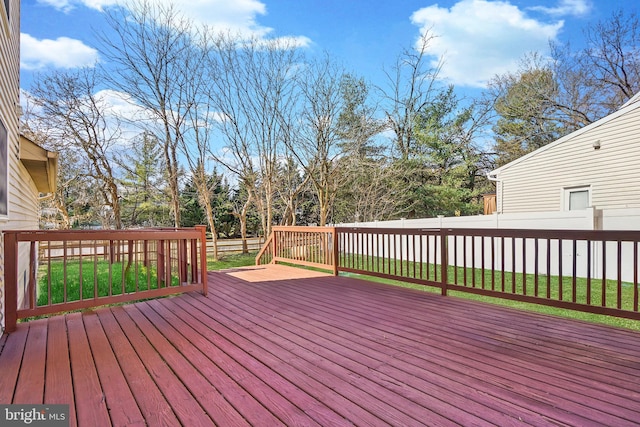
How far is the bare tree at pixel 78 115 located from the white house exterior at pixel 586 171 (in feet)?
41.5

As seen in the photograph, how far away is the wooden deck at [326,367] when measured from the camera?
1573 mm

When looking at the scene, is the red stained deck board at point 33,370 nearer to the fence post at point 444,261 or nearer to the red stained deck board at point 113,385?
the red stained deck board at point 113,385

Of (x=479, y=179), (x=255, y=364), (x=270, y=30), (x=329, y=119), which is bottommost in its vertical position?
(x=255, y=364)

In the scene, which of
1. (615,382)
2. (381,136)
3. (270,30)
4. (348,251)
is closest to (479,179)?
(381,136)

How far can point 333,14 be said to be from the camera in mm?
9594

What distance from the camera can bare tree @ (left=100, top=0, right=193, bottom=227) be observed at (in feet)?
28.9

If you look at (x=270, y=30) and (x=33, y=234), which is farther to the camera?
(x=270, y=30)

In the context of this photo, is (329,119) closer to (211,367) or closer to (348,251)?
(348,251)

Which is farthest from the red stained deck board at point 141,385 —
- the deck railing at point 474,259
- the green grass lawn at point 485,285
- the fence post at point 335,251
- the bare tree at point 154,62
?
the bare tree at point 154,62

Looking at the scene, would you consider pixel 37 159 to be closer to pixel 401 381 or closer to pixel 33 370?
pixel 33 370

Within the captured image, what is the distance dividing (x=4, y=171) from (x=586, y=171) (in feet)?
36.6

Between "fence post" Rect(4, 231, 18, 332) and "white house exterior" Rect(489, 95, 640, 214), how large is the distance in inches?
366

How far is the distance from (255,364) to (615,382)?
7.02ft

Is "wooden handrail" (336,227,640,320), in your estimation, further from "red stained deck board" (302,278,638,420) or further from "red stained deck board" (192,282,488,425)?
"red stained deck board" (192,282,488,425)
